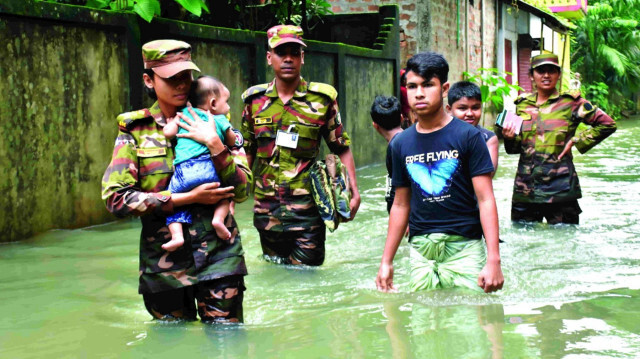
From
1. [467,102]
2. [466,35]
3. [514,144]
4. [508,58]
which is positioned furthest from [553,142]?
[508,58]

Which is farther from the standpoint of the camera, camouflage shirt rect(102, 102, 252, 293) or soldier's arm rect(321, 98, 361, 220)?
soldier's arm rect(321, 98, 361, 220)

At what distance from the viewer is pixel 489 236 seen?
439 centimetres

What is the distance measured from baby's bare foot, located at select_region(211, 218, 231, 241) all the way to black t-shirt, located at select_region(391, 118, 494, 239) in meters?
1.10

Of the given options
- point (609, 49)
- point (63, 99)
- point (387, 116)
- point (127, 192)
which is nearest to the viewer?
point (127, 192)

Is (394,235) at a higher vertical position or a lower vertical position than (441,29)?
lower

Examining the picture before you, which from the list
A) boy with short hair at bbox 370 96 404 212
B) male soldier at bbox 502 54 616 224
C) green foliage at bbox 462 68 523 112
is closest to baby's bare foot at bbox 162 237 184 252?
boy with short hair at bbox 370 96 404 212

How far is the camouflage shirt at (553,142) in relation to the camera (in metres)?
7.88

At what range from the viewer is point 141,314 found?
17.6 ft

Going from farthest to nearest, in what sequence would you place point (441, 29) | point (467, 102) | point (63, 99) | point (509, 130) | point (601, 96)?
point (601, 96), point (441, 29), point (63, 99), point (509, 130), point (467, 102)

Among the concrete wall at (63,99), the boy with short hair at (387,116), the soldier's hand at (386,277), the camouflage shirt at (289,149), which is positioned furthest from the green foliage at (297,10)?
the soldier's hand at (386,277)

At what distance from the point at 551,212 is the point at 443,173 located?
369 cm

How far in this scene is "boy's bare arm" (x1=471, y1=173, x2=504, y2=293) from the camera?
4359mm

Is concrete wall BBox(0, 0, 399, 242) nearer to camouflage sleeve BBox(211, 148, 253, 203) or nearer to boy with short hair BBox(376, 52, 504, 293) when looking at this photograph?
camouflage sleeve BBox(211, 148, 253, 203)

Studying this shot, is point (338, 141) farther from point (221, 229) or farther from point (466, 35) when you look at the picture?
point (466, 35)
